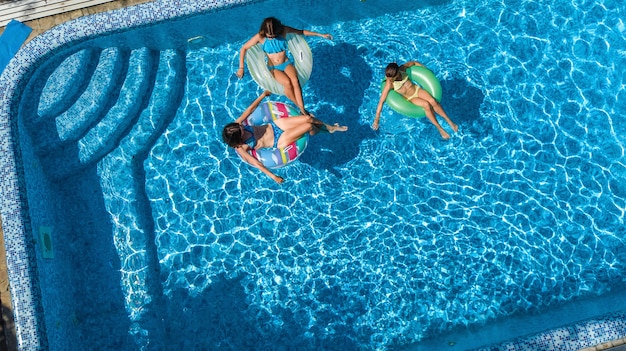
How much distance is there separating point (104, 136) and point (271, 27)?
8.30ft

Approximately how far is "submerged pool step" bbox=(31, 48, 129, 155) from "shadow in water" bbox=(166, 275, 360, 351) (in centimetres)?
235

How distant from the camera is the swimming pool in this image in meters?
6.87

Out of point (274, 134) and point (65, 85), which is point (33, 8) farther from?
point (274, 134)

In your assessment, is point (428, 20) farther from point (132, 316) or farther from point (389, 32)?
point (132, 316)

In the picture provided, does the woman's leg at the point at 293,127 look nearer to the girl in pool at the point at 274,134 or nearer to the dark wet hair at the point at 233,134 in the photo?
the girl in pool at the point at 274,134

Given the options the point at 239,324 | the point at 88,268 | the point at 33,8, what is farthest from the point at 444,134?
the point at 33,8

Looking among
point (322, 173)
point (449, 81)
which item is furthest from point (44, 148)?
point (449, 81)

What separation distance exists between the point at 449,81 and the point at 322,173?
6.53 ft

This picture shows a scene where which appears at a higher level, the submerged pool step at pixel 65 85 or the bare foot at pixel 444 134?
the submerged pool step at pixel 65 85

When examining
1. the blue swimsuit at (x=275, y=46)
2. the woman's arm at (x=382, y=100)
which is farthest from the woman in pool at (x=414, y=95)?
the blue swimsuit at (x=275, y=46)

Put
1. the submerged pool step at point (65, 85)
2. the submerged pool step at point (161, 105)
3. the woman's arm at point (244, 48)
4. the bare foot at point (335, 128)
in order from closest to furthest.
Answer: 1. the bare foot at point (335, 128)
2. the woman's arm at point (244, 48)
3. the submerged pool step at point (65, 85)
4. the submerged pool step at point (161, 105)

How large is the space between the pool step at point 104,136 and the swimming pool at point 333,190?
0.08 ft

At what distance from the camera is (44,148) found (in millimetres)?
7211

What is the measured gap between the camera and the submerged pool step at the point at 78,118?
720 cm
